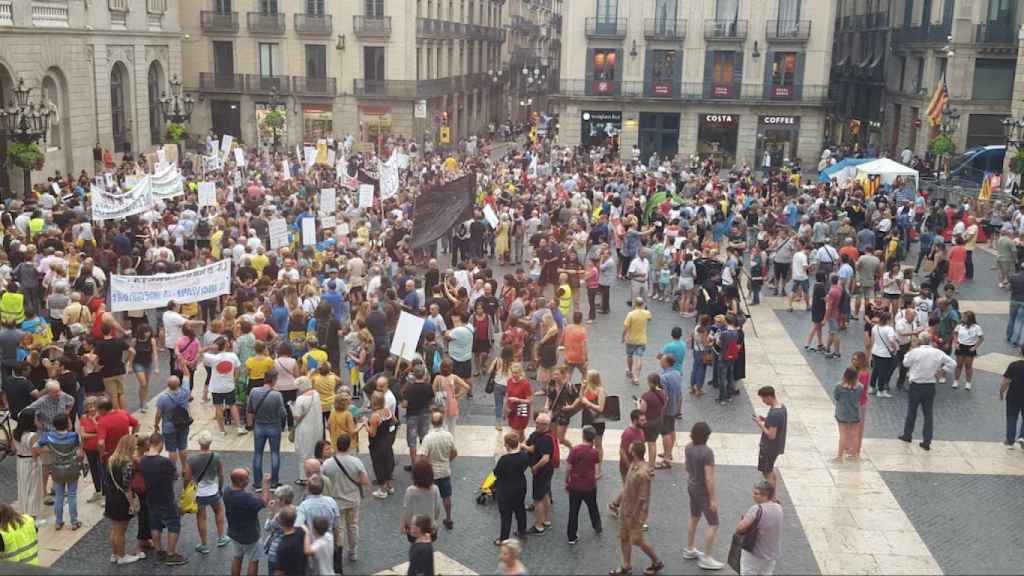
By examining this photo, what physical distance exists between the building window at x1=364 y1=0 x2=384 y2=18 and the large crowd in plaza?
946 inches

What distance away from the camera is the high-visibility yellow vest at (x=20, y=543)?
8.44 meters

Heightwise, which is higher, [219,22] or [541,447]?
[219,22]

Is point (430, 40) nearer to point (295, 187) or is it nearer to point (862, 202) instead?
point (295, 187)

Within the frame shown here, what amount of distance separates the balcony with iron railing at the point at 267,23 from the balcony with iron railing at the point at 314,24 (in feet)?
2.97

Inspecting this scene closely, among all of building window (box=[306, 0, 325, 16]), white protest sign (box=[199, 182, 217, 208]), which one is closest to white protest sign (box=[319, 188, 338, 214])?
white protest sign (box=[199, 182, 217, 208])

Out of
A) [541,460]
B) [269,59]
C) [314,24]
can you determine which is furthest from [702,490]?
[269,59]

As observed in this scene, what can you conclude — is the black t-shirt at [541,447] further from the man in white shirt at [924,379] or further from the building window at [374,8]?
the building window at [374,8]

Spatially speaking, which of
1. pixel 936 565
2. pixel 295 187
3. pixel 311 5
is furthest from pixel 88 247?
pixel 311 5

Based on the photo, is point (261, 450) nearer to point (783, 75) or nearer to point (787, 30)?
point (783, 75)

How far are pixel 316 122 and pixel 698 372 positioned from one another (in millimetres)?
40488

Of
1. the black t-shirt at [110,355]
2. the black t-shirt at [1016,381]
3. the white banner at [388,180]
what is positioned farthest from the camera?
the white banner at [388,180]

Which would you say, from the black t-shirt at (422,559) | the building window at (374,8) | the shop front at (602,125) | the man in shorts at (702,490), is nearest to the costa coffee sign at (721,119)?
the shop front at (602,125)

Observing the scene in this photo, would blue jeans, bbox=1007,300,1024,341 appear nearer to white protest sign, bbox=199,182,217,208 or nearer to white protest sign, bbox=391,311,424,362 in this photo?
white protest sign, bbox=391,311,424,362

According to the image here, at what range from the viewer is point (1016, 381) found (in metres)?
13.5
